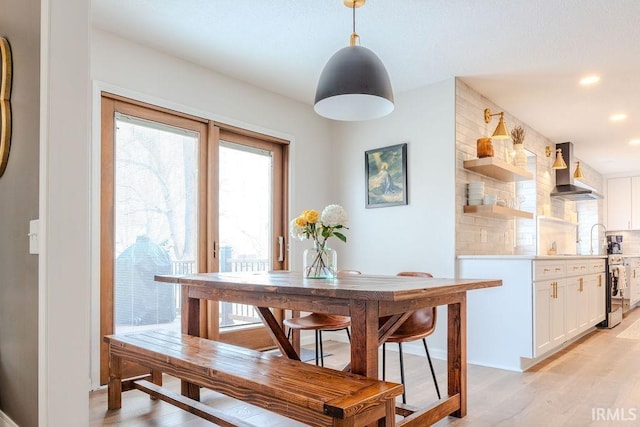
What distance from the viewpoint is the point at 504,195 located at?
5172 mm

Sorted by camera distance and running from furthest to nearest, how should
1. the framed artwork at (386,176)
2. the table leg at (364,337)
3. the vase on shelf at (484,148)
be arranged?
the framed artwork at (386,176)
the vase on shelf at (484,148)
the table leg at (364,337)

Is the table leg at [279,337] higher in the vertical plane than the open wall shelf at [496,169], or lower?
lower

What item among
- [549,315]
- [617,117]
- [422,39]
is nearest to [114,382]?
[422,39]

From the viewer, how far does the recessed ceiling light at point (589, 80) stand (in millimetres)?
3994

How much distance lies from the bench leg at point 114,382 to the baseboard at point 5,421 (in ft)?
1.87

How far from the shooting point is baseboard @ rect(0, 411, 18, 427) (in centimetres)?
205

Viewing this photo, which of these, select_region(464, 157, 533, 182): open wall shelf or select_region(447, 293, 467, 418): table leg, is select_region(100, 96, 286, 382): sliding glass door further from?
select_region(447, 293, 467, 418): table leg

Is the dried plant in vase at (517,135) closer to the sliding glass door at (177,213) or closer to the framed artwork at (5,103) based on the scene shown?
the sliding glass door at (177,213)

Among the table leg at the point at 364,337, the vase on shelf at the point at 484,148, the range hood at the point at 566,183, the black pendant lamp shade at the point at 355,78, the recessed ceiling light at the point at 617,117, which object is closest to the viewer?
the table leg at the point at 364,337

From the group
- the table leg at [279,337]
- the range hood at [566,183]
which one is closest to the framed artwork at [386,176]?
the table leg at [279,337]

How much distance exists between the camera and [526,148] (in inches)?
220

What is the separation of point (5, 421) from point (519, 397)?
2933 mm

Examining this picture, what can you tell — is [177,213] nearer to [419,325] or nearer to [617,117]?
[419,325]

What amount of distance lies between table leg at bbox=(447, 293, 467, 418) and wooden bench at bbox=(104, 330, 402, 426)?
0.95 meters
